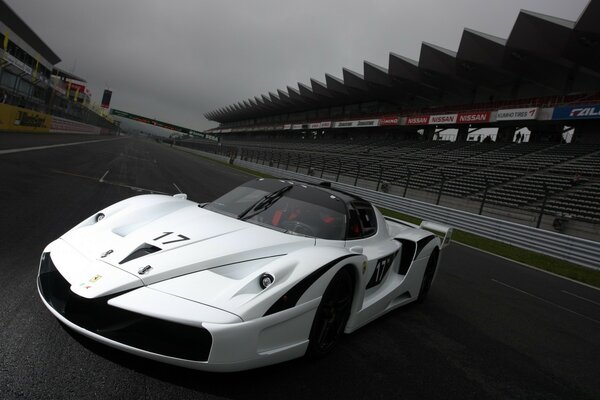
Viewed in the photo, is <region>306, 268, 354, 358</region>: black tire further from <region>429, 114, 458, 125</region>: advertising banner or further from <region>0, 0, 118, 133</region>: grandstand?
<region>429, 114, 458, 125</region>: advertising banner

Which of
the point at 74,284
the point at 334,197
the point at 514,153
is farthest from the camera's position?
the point at 514,153

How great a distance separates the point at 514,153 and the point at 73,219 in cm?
2670

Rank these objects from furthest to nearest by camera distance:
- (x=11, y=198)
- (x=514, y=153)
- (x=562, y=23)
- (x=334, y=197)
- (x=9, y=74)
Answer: (x=9, y=74)
(x=514, y=153)
(x=562, y=23)
(x=11, y=198)
(x=334, y=197)

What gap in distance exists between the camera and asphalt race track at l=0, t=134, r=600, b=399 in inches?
84.9

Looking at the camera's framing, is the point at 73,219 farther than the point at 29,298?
Yes

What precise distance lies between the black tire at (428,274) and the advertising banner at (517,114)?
80.1 ft

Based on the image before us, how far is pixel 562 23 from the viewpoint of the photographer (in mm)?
23766

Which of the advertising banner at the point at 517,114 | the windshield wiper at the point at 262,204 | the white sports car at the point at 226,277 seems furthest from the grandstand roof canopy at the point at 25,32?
the white sports car at the point at 226,277

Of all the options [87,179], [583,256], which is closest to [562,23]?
[583,256]

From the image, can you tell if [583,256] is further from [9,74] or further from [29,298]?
[9,74]

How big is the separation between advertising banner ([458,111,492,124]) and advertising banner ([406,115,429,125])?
11.8 feet

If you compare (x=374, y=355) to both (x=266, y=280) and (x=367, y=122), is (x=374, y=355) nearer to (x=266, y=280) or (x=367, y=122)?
(x=266, y=280)

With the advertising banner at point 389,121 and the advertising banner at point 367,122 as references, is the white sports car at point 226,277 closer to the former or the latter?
the advertising banner at point 389,121

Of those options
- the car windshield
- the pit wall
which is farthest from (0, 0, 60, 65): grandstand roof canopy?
the car windshield
